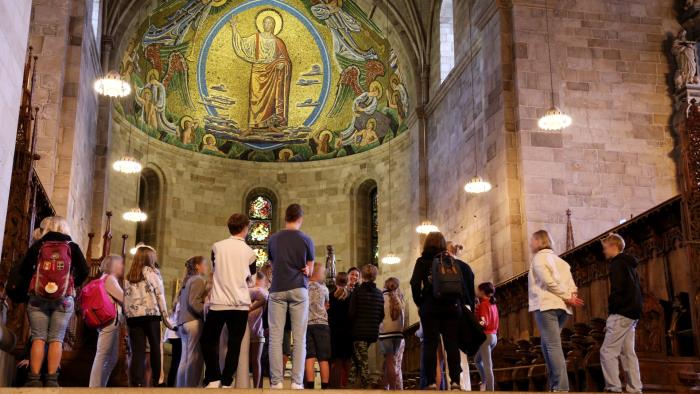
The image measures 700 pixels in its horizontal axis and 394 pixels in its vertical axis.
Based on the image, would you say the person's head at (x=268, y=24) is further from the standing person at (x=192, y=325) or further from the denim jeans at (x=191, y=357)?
the denim jeans at (x=191, y=357)

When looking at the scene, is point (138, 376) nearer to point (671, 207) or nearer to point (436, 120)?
point (671, 207)

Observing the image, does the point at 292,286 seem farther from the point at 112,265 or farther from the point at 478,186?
the point at 478,186

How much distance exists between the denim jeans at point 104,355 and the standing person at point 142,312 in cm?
19

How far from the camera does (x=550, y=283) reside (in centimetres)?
826

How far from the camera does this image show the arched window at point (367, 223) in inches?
1077

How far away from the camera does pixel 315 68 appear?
28641mm

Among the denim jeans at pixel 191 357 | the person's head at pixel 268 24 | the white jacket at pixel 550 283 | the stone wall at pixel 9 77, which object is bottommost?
the denim jeans at pixel 191 357

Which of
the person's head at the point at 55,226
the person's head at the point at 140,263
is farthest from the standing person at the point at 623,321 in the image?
the person's head at the point at 55,226

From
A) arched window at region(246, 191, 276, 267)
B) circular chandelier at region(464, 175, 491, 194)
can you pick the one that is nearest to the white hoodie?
circular chandelier at region(464, 175, 491, 194)

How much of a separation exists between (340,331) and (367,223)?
17.9m

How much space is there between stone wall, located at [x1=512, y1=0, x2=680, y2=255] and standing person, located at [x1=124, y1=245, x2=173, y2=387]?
9.62 m

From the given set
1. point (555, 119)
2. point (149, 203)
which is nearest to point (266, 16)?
point (149, 203)

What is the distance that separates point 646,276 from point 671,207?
1184mm

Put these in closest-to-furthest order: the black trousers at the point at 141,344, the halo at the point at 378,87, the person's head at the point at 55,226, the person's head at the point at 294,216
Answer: the person's head at the point at 55,226 < the person's head at the point at 294,216 < the black trousers at the point at 141,344 < the halo at the point at 378,87
